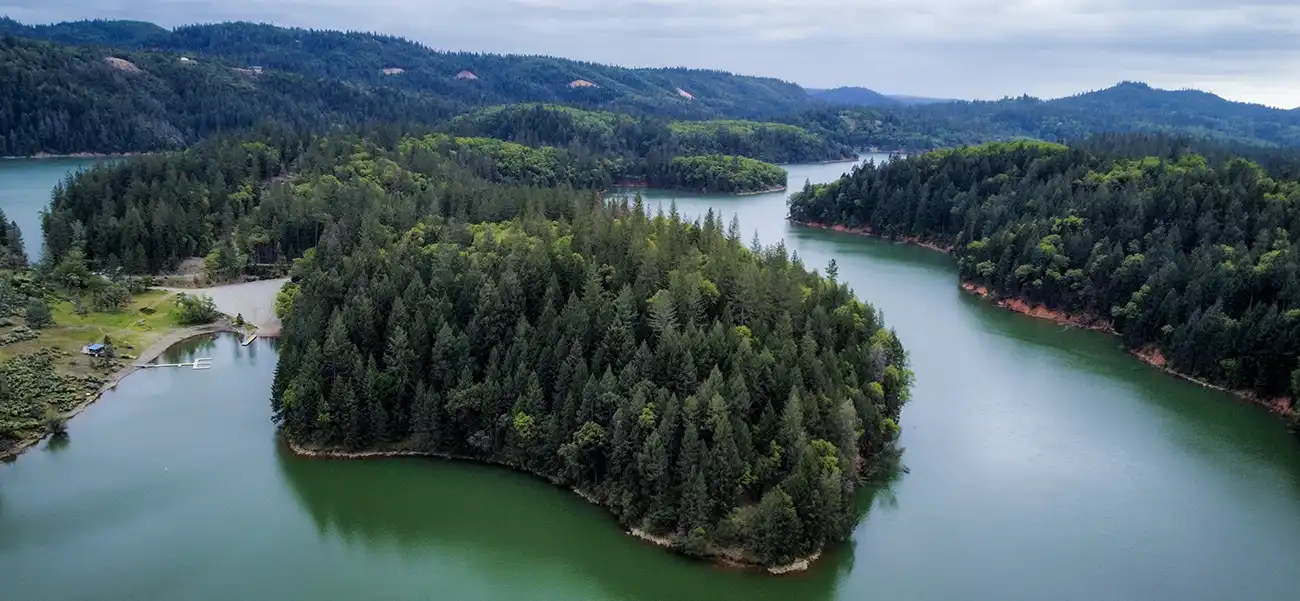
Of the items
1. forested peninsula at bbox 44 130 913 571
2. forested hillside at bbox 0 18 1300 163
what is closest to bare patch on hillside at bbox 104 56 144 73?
forested hillside at bbox 0 18 1300 163

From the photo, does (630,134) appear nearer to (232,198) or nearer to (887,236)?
(887,236)

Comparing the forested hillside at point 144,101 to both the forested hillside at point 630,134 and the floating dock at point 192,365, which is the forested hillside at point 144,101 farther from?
the floating dock at point 192,365

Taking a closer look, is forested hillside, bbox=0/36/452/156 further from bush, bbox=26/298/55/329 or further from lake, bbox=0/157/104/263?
bush, bbox=26/298/55/329

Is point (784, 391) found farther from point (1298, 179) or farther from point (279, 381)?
point (1298, 179)

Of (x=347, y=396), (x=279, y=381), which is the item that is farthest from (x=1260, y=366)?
(x=279, y=381)

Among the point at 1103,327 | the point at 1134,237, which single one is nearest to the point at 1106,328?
the point at 1103,327

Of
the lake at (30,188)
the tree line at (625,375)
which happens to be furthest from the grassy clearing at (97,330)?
the lake at (30,188)

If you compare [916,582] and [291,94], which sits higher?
[291,94]
